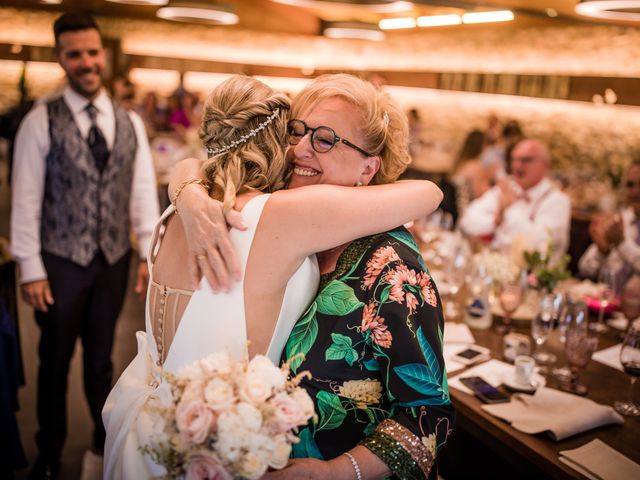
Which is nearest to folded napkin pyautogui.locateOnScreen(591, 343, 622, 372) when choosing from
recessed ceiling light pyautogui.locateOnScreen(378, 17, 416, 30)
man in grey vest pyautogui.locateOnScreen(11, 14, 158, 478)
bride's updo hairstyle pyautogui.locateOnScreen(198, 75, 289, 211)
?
bride's updo hairstyle pyautogui.locateOnScreen(198, 75, 289, 211)

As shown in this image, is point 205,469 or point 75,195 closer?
point 205,469

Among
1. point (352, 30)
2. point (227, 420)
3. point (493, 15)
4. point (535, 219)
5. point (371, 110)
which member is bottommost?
point (535, 219)

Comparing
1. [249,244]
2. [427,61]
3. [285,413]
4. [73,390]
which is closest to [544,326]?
[249,244]

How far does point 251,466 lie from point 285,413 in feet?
0.33

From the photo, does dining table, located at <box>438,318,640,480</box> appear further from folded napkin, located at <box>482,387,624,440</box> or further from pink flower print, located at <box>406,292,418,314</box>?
pink flower print, located at <box>406,292,418,314</box>

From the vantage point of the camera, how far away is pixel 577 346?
1.94 meters

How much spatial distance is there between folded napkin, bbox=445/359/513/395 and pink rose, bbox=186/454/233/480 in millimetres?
1135

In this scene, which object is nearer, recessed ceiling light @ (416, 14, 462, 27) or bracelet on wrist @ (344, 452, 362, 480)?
bracelet on wrist @ (344, 452, 362, 480)

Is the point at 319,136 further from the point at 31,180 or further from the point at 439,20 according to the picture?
the point at 439,20

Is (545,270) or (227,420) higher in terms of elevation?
(227,420)

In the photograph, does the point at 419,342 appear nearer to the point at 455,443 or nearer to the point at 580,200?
the point at 455,443

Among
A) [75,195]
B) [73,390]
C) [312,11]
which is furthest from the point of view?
[312,11]

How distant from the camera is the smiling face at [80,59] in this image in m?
2.61

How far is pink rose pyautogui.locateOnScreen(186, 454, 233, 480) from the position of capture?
99cm
